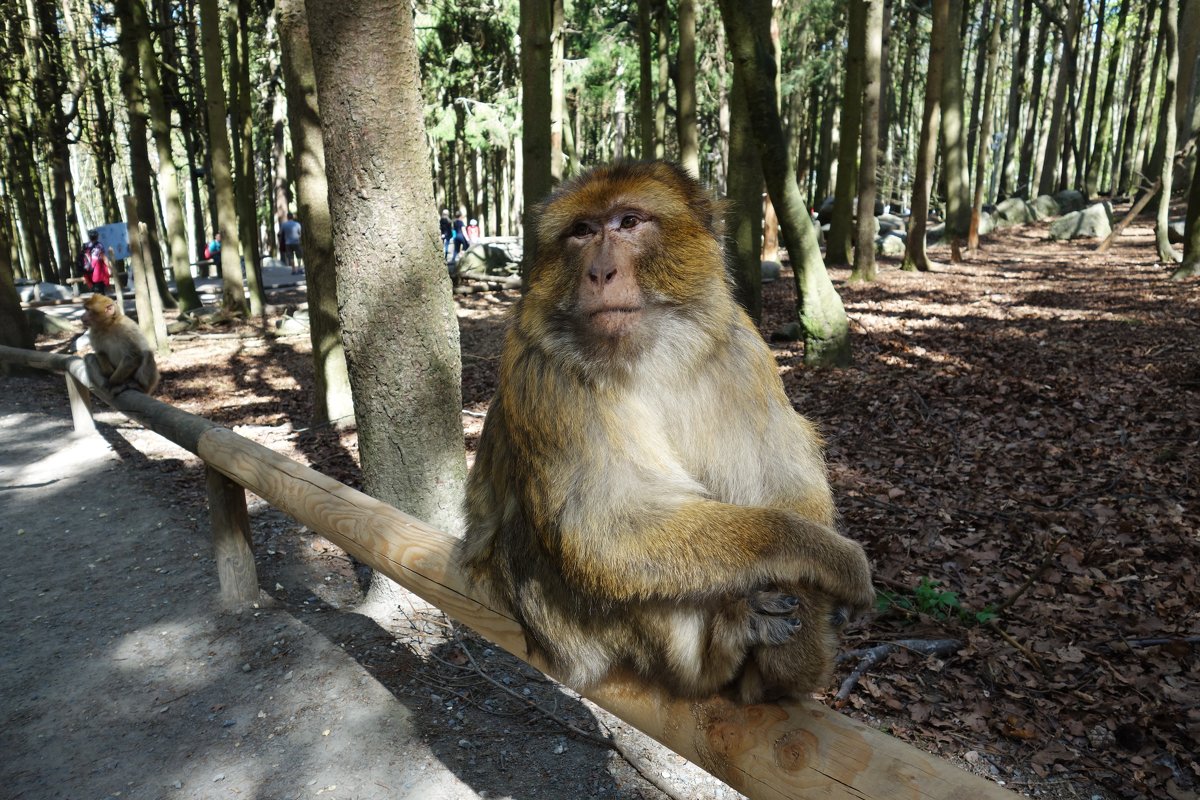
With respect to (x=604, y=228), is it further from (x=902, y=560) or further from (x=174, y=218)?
(x=174, y=218)

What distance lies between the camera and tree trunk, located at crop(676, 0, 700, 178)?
37.1 feet

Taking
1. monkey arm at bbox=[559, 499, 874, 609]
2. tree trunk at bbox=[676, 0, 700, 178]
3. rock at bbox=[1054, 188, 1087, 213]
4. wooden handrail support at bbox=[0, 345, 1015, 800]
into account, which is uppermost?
tree trunk at bbox=[676, 0, 700, 178]

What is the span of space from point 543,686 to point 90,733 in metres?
2.09

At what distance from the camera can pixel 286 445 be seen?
7488mm

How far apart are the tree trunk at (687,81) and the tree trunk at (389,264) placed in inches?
307

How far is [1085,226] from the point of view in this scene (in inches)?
810

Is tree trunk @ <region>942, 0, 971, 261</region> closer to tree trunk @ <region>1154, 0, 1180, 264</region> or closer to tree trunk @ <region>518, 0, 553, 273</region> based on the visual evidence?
tree trunk @ <region>1154, 0, 1180, 264</region>

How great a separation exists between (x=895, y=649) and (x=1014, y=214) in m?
25.7

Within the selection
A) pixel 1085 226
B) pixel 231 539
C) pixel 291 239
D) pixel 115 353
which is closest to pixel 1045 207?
pixel 1085 226

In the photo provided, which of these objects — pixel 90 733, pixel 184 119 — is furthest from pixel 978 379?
pixel 184 119

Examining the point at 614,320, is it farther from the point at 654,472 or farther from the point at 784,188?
the point at 784,188

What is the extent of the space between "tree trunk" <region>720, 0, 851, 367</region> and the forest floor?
0.41 metres

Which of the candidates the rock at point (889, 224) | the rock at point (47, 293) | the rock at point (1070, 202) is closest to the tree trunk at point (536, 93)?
the rock at point (889, 224)

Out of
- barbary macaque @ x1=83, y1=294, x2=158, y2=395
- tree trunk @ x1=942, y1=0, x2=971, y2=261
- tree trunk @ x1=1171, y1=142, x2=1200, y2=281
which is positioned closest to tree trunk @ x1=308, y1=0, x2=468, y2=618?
barbary macaque @ x1=83, y1=294, x2=158, y2=395
